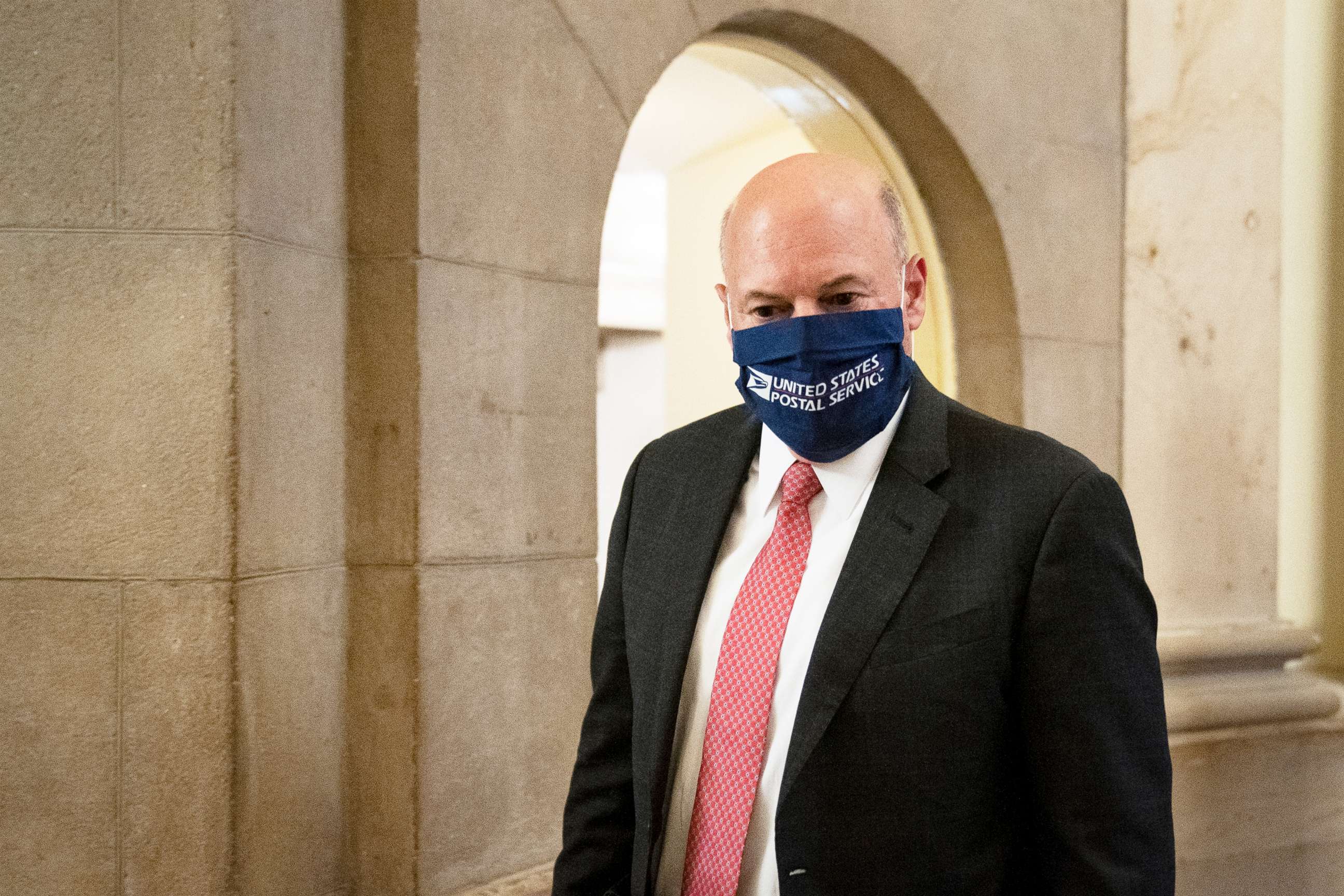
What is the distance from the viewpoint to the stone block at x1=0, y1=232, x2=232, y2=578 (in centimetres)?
240

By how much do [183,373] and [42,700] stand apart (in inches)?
28.8

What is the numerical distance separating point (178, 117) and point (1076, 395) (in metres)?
2.92

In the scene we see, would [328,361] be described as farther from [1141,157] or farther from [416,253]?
[1141,157]

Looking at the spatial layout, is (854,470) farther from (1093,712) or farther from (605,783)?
(605,783)

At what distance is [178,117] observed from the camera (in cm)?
241

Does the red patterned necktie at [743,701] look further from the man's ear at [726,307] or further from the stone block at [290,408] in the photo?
the stone block at [290,408]

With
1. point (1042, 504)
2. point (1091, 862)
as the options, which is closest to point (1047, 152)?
point (1042, 504)

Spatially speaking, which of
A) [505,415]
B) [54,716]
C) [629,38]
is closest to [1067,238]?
[629,38]

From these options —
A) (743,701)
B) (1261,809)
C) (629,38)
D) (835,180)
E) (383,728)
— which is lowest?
(1261,809)

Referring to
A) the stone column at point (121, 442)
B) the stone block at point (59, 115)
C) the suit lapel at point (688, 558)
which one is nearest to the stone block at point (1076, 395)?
the suit lapel at point (688, 558)

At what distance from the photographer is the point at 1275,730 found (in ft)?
13.2

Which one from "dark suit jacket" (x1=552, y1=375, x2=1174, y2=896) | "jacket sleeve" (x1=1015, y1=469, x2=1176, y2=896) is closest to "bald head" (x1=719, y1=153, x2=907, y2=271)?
"dark suit jacket" (x1=552, y1=375, x2=1174, y2=896)

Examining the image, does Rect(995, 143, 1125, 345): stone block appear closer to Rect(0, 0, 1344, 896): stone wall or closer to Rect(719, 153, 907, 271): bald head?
Rect(0, 0, 1344, 896): stone wall

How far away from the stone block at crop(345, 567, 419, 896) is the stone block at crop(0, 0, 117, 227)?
1003 mm
